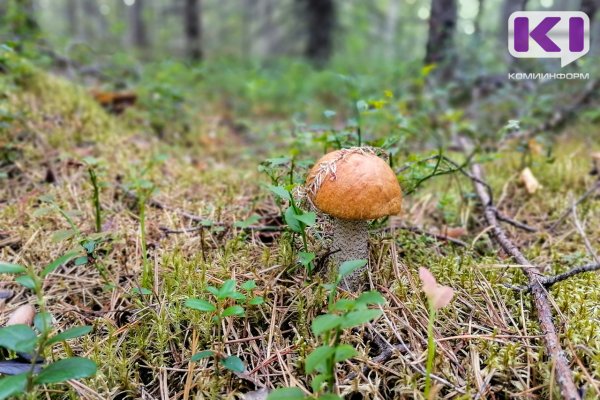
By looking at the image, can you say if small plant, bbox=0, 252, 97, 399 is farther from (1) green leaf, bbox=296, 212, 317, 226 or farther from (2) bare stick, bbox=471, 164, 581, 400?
(2) bare stick, bbox=471, 164, 581, 400

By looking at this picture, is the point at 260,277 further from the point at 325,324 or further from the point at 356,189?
the point at 325,324

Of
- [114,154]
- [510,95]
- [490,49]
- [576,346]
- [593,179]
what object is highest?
[490,49]

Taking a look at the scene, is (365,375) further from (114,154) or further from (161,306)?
(114,154)

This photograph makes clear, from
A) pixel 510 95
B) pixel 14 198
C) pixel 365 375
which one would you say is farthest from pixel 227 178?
pixel 510 95

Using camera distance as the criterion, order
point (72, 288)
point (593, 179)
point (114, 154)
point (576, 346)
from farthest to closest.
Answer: point (114, 154) < point (593, 179) < point (72, 288) < point (576, 346)

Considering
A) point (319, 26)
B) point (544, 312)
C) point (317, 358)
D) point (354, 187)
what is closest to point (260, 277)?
point (354, 187)

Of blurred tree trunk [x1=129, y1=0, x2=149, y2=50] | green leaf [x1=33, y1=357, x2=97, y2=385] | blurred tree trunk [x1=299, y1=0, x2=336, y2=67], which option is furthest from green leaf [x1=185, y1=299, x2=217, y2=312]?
blurred tree trunk [x1=129, y1=0, x2=149, y2=50]

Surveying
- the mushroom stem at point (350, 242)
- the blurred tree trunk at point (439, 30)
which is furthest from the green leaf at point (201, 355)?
the blurred tree trunk at point (439, 30)
